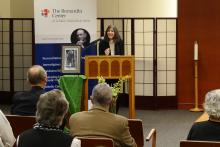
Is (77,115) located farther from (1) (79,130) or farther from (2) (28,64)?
(2) (28,64)

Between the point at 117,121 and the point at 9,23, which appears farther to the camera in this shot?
the point at 9,23

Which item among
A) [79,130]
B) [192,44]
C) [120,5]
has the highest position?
[120,5]

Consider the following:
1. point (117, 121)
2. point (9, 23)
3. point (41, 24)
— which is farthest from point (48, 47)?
point (117, 121)

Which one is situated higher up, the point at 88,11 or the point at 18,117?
the point at 88,11

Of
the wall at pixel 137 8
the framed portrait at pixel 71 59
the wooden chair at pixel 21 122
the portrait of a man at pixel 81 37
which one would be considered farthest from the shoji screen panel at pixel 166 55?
the wooden chair at pixel 21 122

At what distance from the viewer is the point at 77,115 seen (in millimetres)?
3678

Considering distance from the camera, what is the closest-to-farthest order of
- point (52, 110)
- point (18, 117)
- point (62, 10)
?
1. point (52, 110)
2. point (18, 117)
3. point (62, 10)

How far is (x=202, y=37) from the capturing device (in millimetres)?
8922

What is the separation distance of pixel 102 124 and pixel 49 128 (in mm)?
772

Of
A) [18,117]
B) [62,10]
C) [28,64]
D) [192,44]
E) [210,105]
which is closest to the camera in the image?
[210,105]

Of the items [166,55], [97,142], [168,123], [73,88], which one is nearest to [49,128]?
[97,142]

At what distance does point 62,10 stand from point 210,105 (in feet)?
16.4

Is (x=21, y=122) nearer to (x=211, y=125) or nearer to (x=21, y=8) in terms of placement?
(x=211, y=125)

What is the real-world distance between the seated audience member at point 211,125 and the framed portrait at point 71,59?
169 inches
